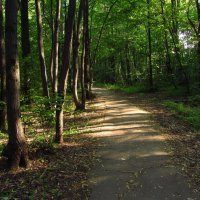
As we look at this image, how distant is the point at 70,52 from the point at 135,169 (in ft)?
12.7

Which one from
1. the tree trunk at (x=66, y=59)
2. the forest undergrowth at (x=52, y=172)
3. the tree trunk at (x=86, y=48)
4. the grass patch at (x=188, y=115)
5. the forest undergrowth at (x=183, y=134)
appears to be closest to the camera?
the forest undergrowth at (x=52, y=172)

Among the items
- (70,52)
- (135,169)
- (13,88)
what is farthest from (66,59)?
(135,169)

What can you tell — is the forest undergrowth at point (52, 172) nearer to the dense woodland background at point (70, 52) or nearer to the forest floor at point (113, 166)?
the forest floor at point (113, 166)

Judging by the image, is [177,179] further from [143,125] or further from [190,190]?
[143,125]

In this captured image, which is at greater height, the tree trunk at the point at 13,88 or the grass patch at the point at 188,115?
the tree trunk at the point at 13,88

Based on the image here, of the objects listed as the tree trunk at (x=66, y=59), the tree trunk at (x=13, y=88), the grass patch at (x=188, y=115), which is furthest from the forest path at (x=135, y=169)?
the tree trunk at (x=13, y=88)

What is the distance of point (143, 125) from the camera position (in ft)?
36.2

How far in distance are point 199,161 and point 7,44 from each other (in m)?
5.15

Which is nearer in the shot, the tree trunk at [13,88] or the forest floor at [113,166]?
the forest floor at [113,166]

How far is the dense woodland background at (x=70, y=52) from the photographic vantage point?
636cm

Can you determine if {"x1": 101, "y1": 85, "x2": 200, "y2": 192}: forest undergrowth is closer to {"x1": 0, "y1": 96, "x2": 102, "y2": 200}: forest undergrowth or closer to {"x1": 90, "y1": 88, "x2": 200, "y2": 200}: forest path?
{"x1": 90, "y1": 88, "x2": 200, "y2": 200}: forest path

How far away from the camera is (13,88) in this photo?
624 centimetres

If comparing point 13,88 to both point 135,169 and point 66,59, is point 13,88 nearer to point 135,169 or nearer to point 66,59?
point 66,59

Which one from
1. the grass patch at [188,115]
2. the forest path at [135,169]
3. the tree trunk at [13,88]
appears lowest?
the forest path at [135,169]
